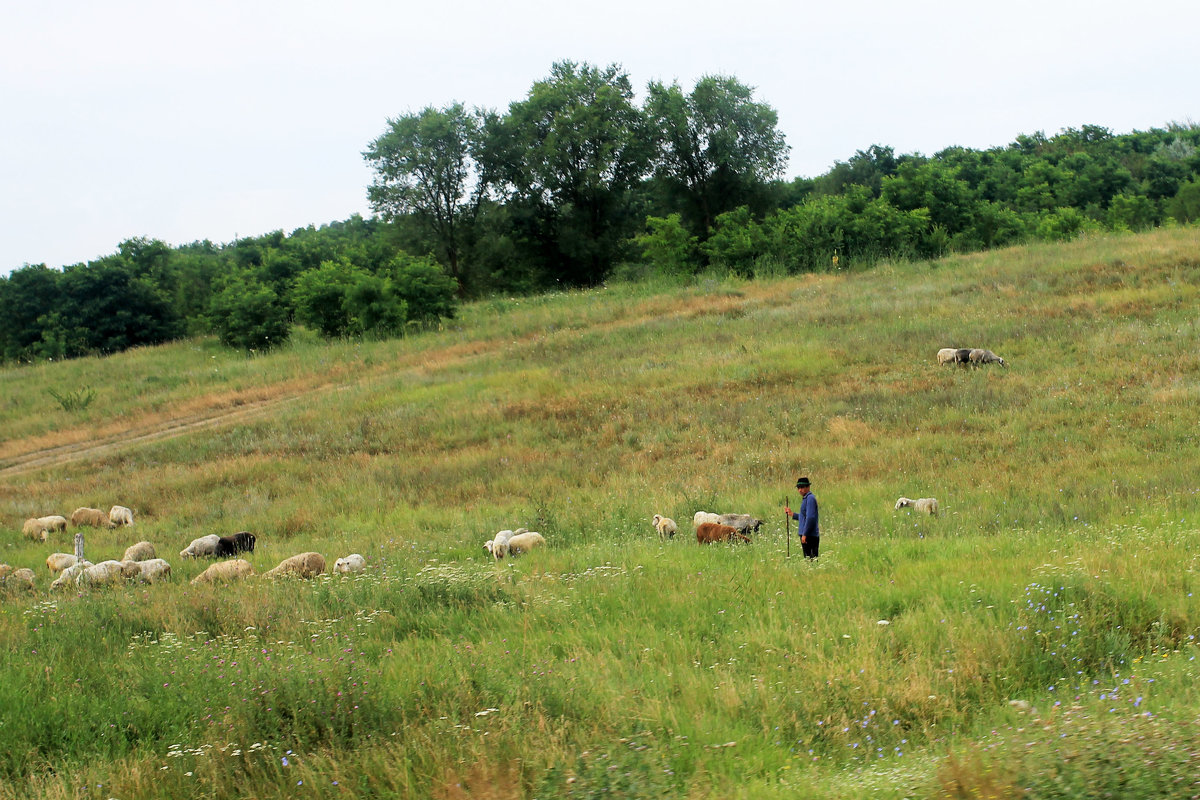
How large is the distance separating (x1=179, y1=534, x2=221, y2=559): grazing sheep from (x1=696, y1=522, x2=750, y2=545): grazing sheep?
7401 millimetres

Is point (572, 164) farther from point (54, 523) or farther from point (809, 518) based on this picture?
point (809, 518)

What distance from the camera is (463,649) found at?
6.99 metres

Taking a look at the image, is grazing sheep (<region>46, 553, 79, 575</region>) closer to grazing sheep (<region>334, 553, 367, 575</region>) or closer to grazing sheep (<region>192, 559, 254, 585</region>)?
grazing sheep (<region>192, 559, 254, 585</region>)

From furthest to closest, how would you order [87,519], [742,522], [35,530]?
1. [87,519]
2. [35,530]
3. [742,522]

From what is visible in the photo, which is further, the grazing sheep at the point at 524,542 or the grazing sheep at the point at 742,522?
the grazing sheep at the point at 742,522

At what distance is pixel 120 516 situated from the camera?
1647 cm

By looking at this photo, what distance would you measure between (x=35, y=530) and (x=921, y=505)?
1523 cm

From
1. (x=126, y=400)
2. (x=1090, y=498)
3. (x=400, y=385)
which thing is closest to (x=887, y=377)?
(x=1090, y=498)

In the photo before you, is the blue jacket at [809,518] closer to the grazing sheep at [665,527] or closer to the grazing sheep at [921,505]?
the grazing sheep at [665,527]

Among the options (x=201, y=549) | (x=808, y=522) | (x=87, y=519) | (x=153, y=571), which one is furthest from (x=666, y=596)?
(x=87, y=519)

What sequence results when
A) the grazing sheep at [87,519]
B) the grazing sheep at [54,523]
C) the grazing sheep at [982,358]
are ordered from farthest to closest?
the grazing sheep at [982,358] < the grazing sheep at [87,519] < the grazing sheep at [54,523]

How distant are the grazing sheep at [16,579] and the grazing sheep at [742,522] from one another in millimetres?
9124

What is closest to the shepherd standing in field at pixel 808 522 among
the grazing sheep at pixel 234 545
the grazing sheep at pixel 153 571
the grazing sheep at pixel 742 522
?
the grazing sheep at pixel 742 522

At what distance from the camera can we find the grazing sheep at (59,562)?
1309cm
